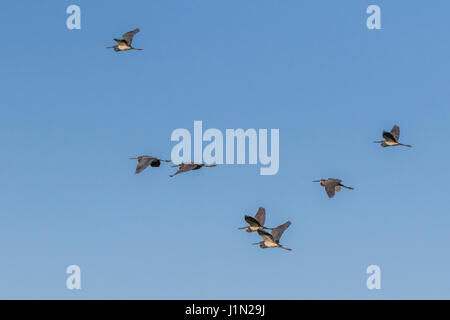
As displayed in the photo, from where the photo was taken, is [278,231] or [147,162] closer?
[278,231]

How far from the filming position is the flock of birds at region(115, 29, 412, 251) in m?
40.8

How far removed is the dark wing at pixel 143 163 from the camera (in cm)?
4474

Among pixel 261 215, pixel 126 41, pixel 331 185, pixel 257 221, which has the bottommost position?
pixel 257 221

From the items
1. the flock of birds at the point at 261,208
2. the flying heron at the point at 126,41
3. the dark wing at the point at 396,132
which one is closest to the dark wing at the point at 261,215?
the flock of birds at the point at 261,208

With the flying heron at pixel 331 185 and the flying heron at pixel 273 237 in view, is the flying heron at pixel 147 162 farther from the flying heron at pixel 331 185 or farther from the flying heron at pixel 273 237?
the flying heron at pixel 331 185

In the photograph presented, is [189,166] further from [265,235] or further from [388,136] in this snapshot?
[388,136]

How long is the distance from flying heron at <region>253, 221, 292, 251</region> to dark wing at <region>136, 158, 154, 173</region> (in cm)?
906

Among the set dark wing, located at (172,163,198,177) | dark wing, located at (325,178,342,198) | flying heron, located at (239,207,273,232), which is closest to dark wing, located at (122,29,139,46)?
dark wing, located at (172,163,198,177)

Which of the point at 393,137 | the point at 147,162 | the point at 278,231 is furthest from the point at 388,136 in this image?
the point at 147,162

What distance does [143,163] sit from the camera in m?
45.2

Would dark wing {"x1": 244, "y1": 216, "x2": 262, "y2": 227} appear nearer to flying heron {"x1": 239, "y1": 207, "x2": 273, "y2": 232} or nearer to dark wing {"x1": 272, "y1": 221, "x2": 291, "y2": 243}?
flying heron {"x1": 239, "y1": 207, "x2": 273, "y2": 232}

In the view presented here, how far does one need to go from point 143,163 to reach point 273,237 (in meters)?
10.1
